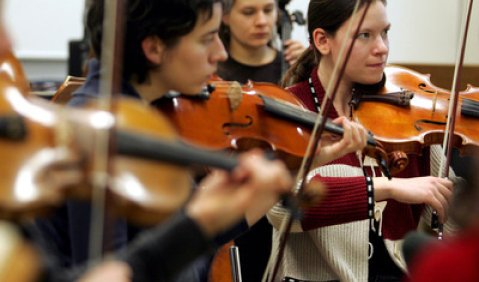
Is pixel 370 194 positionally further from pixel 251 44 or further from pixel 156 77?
pixel 251 44

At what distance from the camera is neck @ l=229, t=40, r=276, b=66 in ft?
8.13

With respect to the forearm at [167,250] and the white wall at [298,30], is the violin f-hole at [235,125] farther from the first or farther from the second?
the white wall at [298,30]

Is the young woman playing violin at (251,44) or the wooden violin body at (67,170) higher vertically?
the wooden violin body at (67,170)

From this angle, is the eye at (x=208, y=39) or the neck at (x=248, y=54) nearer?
the eye at (x=208, y=39)

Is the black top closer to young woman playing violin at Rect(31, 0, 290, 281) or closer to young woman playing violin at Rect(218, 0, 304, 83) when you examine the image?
young woman playing violin at Rect(218, 0, 304, 83)

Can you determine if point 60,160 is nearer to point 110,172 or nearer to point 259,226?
point 110,172

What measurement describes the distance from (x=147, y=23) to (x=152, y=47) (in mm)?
36

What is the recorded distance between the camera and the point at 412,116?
1668 millimetres

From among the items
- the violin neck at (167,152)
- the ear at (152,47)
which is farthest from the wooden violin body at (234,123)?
the violin neck at (167,152)

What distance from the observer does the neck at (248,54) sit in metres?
2.48

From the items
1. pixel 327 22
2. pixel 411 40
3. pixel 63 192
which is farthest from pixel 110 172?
pixel 411 40

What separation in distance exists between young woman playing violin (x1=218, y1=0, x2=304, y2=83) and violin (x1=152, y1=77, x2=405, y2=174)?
968 mm

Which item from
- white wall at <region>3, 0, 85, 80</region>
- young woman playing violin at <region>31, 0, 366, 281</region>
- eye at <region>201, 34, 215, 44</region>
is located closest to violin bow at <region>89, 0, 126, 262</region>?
young woman playing violin at <region>31, 0, 366, 281</region>

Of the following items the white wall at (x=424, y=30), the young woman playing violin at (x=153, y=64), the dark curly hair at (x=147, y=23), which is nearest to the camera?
the young woman playing violin at (x=153, y=64)
